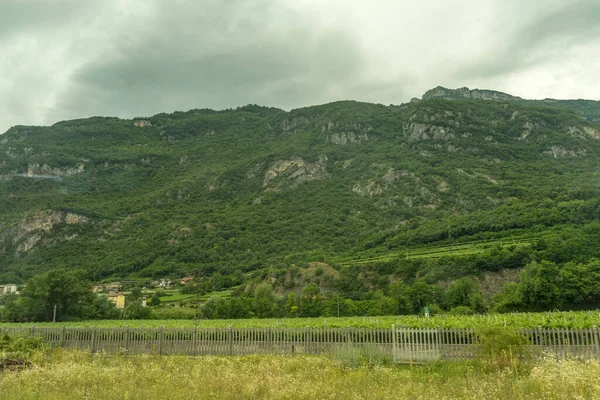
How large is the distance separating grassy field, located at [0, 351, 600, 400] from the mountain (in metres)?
53.3

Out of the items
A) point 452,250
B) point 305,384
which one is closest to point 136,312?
point 305,384

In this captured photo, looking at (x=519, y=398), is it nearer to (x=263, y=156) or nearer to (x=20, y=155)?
(x=263, y=156)

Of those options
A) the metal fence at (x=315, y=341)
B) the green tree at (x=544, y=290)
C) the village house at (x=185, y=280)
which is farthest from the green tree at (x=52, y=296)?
the village house at (x=185, y=280)

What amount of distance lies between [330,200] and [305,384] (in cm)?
12527

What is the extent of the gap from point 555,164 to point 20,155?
193 m

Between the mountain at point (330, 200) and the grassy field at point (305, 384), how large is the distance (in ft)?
175

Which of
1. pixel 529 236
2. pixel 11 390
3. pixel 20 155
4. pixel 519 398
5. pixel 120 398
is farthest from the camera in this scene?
pixel 20 155

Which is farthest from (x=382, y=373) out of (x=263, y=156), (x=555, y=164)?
(x=263, y=156)

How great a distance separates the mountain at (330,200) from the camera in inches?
2889

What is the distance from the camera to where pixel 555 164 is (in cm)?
12875

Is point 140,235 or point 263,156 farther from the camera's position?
point 263,156

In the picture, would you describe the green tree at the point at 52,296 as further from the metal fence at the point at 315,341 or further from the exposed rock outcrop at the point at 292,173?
the exposed rock outcrop at the point at 292,173

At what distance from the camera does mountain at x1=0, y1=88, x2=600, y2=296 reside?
241 ft

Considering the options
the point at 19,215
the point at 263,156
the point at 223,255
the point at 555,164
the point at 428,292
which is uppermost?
the point at 263,156
